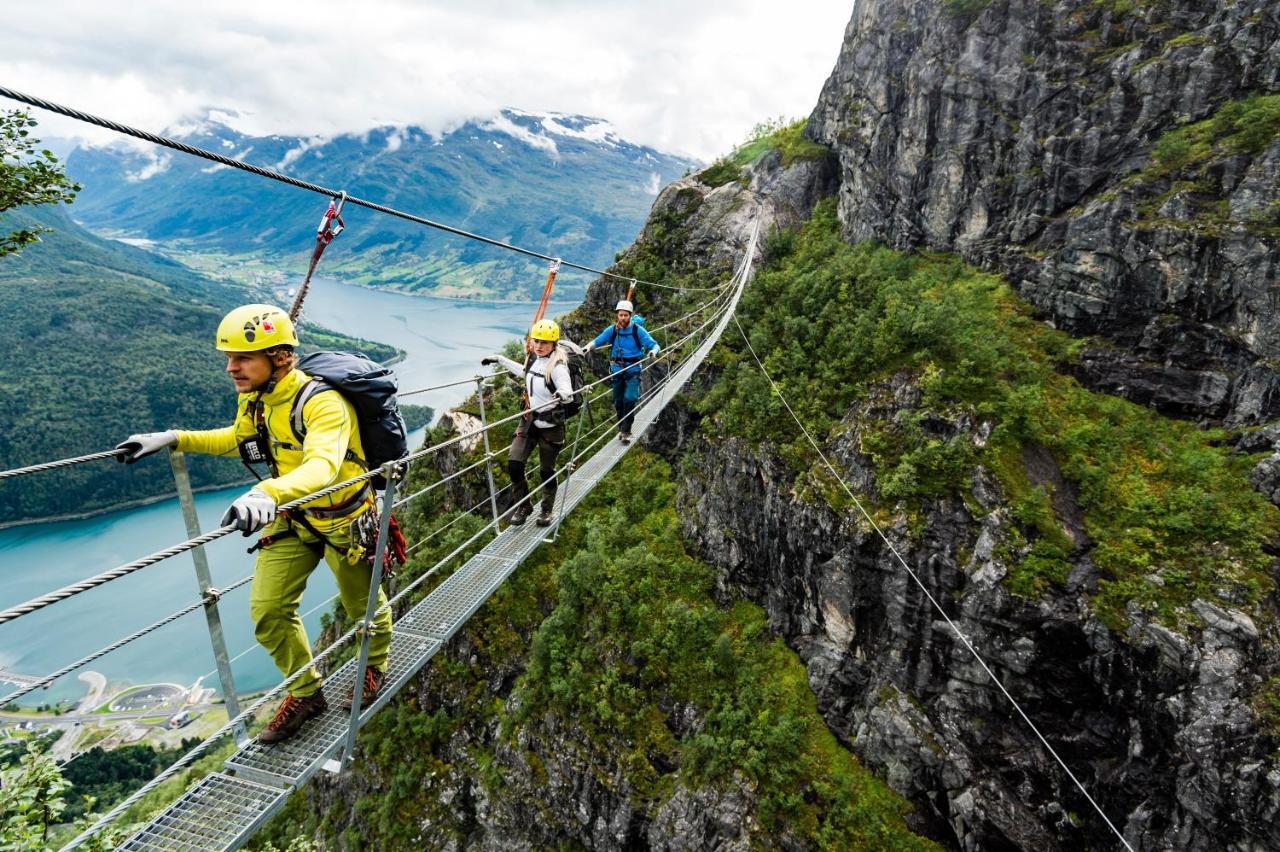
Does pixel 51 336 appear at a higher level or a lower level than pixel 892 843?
higher

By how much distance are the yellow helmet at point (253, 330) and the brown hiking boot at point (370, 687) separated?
198 centimetres

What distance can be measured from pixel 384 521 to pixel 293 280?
8515 inches

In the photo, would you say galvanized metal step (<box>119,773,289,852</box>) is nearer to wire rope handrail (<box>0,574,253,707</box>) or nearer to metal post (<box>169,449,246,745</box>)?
metal post (<box>169,449,246,745</box>)

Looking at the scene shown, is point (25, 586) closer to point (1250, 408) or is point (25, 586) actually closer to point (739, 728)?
point (739, 728)

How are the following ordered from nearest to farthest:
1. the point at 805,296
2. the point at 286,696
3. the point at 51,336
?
the point at 286,696 < the point at 805,296 < the point at 51,336

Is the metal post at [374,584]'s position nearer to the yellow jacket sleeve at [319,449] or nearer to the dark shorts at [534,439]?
the yellow jacket sleeve at [319,449]

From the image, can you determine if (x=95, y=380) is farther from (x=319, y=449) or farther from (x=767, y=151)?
(x=319, y=449)

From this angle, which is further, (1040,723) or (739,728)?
(739,728)

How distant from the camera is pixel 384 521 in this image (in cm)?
295

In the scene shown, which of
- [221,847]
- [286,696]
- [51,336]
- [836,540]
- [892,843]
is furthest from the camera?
[51,336]

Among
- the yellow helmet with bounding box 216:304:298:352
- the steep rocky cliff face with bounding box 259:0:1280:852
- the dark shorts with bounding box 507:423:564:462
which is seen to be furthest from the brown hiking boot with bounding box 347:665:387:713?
the steep rocky cliff face with bounding box 259:0:1280:852

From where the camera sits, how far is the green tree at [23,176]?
4352mm

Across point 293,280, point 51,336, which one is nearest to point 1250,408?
point 51,336

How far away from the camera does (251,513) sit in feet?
6.93
